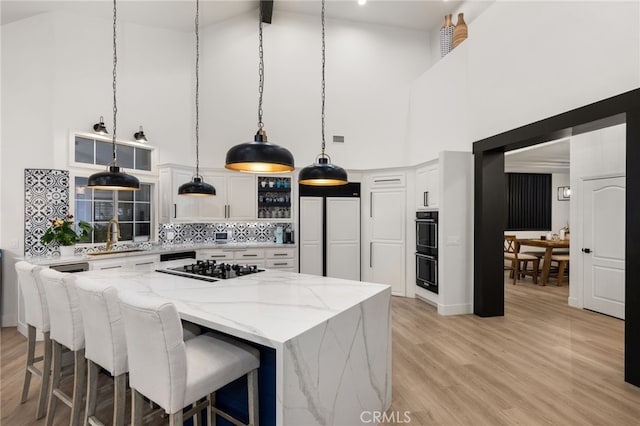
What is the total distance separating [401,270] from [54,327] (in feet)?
15.8

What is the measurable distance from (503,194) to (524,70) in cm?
160

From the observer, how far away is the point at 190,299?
2.09 meters

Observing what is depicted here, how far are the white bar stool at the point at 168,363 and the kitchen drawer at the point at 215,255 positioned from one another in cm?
396

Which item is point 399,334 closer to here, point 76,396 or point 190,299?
point 190,299

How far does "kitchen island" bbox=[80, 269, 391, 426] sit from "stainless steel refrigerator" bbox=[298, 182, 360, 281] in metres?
3.20

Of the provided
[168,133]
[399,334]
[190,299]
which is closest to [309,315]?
[190,299]

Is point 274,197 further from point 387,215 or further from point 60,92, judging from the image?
point 60,92

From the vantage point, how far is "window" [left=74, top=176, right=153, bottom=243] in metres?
4.77

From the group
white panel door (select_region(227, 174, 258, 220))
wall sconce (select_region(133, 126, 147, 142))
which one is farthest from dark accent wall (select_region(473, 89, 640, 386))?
wall sconce (select_region(133, 126, 147, 142))

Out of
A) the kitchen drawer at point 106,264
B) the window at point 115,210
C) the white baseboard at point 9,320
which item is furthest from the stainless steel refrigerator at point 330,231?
the white baseboard at point 9,320

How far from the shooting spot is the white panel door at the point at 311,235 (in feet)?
19.5

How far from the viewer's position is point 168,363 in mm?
1447

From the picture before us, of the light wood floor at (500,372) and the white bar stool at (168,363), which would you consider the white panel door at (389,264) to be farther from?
the white bar stool at (168,363)

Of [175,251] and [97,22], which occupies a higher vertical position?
[97,22]
